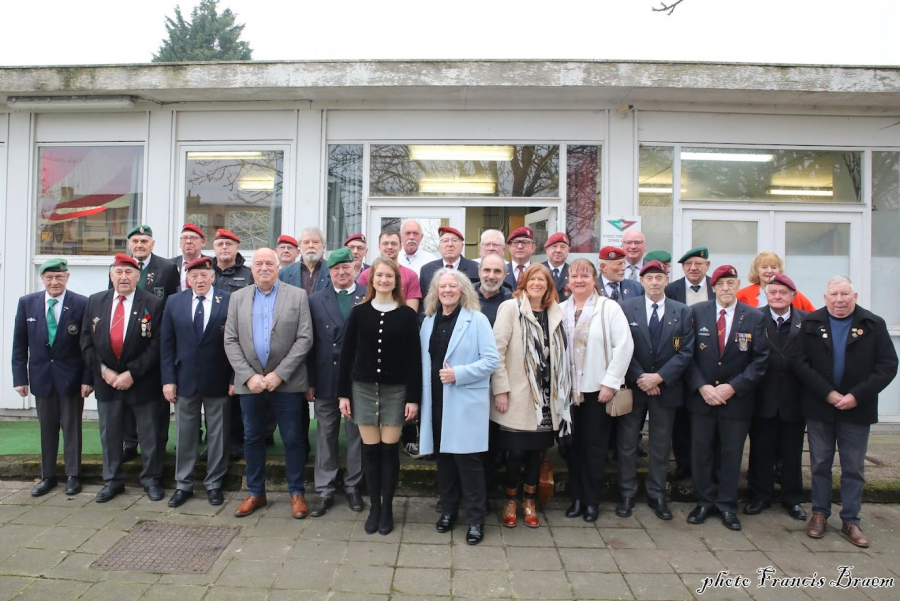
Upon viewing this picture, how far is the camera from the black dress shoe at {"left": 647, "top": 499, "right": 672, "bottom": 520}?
181 inches

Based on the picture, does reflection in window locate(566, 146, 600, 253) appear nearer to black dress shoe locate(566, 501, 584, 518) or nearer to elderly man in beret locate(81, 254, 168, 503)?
black dress shoe locate(566, 501, 584, 518)

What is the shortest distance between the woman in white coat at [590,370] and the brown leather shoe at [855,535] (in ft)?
6.02

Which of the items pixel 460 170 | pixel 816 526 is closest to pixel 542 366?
pixel 816 526

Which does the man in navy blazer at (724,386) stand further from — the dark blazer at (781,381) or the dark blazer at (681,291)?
the dark blazer at (681,291)

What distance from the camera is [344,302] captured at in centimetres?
473

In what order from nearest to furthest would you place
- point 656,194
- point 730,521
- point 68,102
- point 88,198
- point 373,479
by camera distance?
1. point 373,479
2. point 730,521
3. point 68,102
4. point 656,194
5. point 88,198

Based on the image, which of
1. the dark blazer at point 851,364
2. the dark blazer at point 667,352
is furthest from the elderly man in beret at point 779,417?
the dark blazer at point 667,352

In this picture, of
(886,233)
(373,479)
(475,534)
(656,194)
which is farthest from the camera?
(886,233)

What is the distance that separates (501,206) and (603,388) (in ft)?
10.8

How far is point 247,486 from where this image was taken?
4809 mm

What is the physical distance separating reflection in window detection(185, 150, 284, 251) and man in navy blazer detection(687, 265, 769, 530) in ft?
16.4

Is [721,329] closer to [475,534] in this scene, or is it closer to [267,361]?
[475,534]

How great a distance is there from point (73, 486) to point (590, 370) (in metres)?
4.54

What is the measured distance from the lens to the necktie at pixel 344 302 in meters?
4.70
